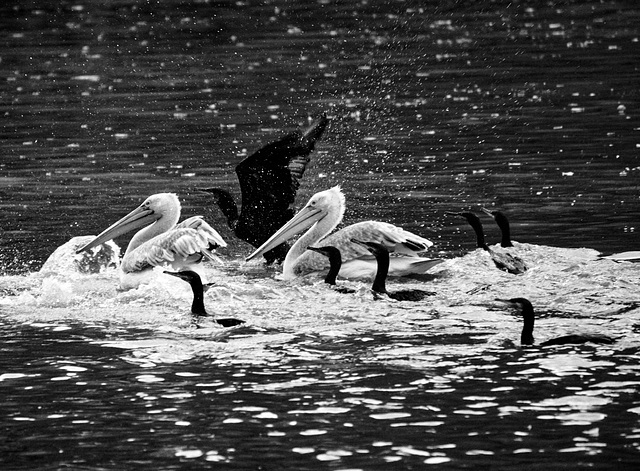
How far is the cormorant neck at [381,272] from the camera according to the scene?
353 inches

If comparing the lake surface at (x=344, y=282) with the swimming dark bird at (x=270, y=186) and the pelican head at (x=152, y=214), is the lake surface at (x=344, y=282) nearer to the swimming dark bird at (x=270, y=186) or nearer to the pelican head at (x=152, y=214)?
the swimming dark bird at (x=270, y=186)

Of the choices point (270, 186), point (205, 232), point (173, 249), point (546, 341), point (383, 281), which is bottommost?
point (546, 341)

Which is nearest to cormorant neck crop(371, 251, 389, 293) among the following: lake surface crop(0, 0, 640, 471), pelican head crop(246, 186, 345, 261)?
lake surface crop(0, 0, 640, 471)

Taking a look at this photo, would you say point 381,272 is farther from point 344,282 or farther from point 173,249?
point 173,249

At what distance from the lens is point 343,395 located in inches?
263

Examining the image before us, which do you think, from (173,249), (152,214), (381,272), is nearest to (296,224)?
(152,214)

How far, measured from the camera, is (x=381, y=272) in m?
9.06

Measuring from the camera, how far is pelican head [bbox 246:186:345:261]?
11062mm

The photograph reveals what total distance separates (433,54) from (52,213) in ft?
42.0

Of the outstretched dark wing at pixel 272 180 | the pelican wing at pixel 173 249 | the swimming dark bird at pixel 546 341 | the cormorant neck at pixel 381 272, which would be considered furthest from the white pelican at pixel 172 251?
the swimming dark bird at pixel 546 341

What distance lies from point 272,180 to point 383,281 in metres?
2.74

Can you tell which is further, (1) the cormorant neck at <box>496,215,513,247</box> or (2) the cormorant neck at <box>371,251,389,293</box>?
(1) the cormorant neck at <box>496,215,513,247</box>

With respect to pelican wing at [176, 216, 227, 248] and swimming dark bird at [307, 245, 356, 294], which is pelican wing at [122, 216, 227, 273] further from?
swimming dark bird at [307, 245, 356, 294]

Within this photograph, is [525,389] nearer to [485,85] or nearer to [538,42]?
[485,85]
